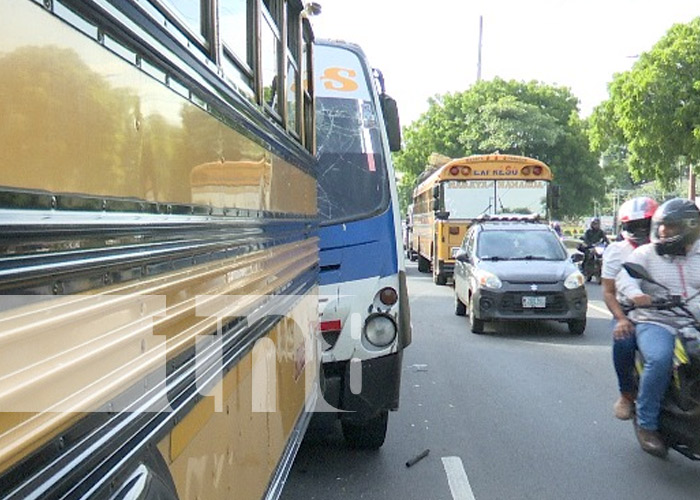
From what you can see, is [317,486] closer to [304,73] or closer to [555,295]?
[304,73]

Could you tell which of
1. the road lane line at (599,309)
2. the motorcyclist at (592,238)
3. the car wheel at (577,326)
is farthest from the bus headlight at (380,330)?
the motorcyclist at (592,238)

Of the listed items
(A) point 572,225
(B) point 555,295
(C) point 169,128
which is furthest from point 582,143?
(C) point 169,128

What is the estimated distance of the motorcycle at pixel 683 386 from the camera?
4684mm

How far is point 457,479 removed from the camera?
500 centimetres

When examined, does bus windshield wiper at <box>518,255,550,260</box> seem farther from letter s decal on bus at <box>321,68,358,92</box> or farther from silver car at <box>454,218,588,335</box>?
letter s decal on bus at <box>321,68,358,92</box>

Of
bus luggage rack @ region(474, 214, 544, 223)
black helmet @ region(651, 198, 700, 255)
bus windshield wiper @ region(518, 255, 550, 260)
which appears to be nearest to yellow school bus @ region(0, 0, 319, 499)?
black helmet @ region(651, 198, 700, 255)

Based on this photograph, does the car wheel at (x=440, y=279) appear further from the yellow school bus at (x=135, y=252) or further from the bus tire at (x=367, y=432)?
the yellow school bus at (x=135, y=252)

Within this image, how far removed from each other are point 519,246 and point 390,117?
6.65 m

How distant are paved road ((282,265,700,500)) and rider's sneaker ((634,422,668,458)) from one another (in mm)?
207

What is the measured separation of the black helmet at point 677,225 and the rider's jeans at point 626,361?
2.08 feet

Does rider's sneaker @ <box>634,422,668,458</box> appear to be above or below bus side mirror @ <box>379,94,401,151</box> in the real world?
below

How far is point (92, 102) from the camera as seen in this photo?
1.50 m

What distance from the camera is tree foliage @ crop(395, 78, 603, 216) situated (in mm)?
40469

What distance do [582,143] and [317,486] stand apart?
130ft
